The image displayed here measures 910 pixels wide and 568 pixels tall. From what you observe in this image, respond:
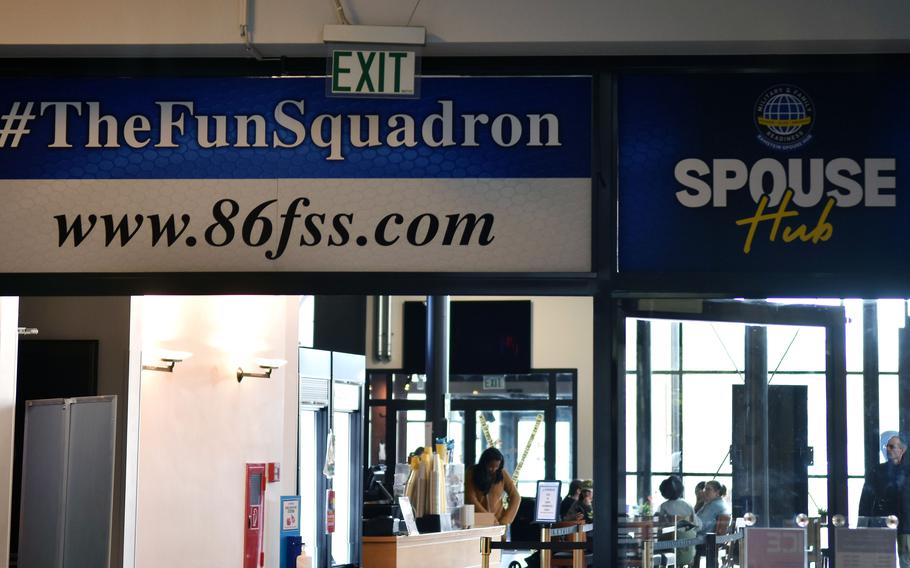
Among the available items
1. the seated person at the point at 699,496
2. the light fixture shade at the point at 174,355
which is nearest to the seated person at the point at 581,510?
the light fixture shade at the point at 174,355

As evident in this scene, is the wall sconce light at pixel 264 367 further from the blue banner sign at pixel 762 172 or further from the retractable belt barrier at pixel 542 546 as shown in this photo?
the blue banner sign at pixel 762 172

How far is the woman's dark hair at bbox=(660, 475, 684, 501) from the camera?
139 inches

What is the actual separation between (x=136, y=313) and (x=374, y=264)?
4182 mm

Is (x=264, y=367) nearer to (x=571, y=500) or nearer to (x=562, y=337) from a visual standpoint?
(x=571, y=500)

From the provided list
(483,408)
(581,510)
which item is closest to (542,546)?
(581,510)

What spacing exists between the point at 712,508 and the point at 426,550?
208 inches

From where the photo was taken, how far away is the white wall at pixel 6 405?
16.3 ft

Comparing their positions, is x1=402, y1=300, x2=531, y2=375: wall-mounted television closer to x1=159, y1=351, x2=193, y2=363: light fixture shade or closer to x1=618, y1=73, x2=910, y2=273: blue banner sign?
x1=159, y1=351, x2=193, y2=363: light fixture shade

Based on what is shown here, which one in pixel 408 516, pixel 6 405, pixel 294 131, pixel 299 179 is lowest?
pixel 408 516

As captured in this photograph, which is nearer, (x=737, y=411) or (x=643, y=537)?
(x=643, y=537)

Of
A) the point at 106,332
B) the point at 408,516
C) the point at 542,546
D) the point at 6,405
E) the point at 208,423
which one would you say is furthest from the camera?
the point at 408,516

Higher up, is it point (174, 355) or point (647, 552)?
point (174, 355)

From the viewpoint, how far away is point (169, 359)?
7.40m

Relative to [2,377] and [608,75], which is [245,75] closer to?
[608,75]
